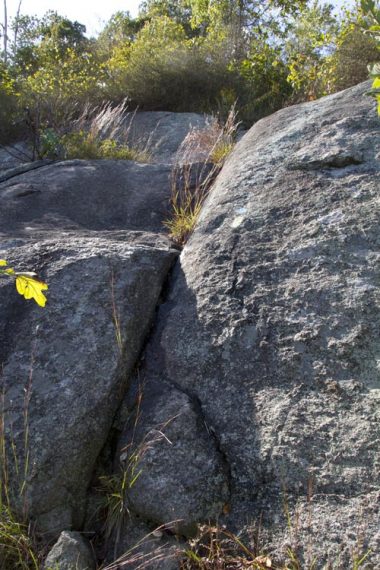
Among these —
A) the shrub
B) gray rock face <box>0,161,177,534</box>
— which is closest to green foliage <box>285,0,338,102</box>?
the shrub

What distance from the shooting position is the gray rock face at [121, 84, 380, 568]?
2176 millimetres

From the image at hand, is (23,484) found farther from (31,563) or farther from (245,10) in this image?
(245,10)

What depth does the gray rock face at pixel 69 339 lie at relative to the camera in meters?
2.42

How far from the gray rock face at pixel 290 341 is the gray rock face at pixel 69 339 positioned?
7.2 inches

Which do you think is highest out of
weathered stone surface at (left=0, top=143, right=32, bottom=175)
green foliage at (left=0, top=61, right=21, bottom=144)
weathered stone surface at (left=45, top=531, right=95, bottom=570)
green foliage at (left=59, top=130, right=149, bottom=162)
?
green foliage at (left=0, top=61, right=21, bottom=144)

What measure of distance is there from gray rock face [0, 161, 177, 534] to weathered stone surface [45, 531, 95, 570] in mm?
188

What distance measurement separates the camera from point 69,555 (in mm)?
2107

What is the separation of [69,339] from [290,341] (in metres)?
1.07

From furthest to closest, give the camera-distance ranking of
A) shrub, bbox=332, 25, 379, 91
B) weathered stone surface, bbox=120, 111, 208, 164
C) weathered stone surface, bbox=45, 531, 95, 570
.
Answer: weathered stone surface, bbox=120, 111, 208, 164 → shrub, bbox=332, 25, 379, 91 → weathered stone surface, bbox=45, 531, 95, 570

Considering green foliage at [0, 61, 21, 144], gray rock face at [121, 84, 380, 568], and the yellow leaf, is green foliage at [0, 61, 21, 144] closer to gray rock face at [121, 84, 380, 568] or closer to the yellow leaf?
gray rock face at [121, 84, 380, 568]

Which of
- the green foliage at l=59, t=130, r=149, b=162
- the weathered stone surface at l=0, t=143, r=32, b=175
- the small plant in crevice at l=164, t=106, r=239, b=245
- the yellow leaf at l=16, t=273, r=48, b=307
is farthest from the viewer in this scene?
the weathered stone surface at l=0, t=143, r=32, b=175

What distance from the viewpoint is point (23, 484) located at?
2.34 m

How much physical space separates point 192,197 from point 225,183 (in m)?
0.48

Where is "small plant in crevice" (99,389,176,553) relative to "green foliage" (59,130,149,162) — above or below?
below
